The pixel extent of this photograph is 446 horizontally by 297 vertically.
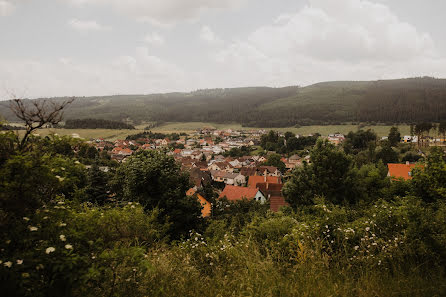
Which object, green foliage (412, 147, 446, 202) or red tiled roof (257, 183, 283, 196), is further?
red tiled roof (257, 183, 283, 196)

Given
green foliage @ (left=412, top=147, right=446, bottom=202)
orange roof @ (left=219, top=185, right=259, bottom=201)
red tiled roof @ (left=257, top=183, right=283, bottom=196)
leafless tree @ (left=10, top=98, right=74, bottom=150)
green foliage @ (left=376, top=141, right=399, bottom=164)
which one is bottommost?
red tiled roof @ (left=257, top=183, right=283, bottom=196)

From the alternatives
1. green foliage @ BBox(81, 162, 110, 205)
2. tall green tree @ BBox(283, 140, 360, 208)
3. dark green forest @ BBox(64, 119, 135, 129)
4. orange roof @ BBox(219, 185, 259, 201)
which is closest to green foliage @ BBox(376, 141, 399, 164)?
orange roof @ BBox(219, 185, 259, 201)

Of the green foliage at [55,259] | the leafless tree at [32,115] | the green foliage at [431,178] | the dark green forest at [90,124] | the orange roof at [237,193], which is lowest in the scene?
the orange roof at [237,193]

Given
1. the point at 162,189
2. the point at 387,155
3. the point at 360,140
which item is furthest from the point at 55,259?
the point at 360,140

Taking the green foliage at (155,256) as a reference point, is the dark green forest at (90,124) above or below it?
above

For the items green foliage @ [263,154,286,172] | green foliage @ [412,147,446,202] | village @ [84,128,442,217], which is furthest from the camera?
green foliage @ [263,154,286,172]

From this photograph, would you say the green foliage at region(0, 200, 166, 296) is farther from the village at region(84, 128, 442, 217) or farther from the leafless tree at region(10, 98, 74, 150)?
the village at region(84, 128, 442, 217)

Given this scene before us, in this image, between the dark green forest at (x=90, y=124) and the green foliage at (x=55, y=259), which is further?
the dark green forest at (x=90, y=124)

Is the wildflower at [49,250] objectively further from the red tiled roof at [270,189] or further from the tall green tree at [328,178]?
the red tiled roof at [270,189]

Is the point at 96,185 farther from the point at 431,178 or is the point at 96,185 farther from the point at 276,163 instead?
the point at 276,163

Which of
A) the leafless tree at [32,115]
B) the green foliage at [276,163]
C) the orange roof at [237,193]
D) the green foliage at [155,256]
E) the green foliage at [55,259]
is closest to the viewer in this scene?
the green foliage at [55,259]

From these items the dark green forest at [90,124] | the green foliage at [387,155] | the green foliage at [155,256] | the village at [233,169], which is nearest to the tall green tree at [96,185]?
the village at [233,169]

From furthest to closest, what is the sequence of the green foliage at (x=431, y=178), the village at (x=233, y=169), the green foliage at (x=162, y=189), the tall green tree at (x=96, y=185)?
the village at (x=233, y=169)
the tall green tree at (x=96, y=185)
the green foliage at (x=431, y=178)
the green foliage at (x=162, y=189)

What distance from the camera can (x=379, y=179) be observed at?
15992mm
